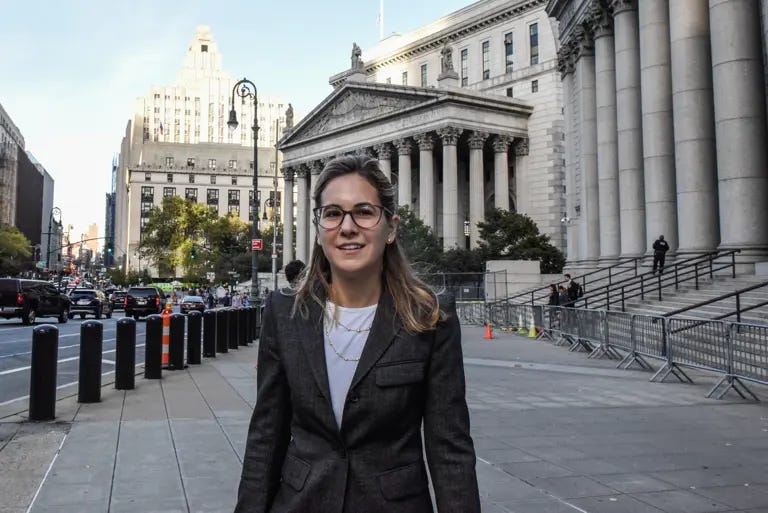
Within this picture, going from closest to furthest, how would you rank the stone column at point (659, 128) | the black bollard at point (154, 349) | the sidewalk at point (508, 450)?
1. the sidewalk at point (508, 450)
2. the black bollard at point (154, 349)
3. the stone column at point (659, 128)

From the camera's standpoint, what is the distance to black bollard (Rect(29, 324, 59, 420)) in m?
8.52

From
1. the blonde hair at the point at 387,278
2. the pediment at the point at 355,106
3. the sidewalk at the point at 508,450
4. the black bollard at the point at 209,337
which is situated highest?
the pediment at the point at 355,106

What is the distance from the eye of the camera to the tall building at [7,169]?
103938mm

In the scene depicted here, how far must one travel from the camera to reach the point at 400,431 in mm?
2426

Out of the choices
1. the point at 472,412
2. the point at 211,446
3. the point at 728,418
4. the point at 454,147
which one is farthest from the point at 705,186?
the point at 454,147

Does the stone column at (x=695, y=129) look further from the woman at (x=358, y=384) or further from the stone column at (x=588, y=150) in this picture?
the woman at (x=358, y=384)

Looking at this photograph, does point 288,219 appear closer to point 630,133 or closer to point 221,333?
point 630,133

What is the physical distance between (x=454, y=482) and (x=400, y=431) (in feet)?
0.90

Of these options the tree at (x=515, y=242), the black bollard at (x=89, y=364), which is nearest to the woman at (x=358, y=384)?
the black bollard at (x=89, y=364)

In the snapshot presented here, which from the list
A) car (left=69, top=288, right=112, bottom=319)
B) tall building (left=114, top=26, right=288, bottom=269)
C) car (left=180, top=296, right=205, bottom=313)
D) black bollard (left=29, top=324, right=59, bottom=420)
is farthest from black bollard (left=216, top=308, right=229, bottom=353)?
tall building (left=114, top=26, right=288, bottom=269)

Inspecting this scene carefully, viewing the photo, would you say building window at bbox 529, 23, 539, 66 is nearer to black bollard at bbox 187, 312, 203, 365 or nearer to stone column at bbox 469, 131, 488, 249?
stone column at bbox 469, 131, 488, 249

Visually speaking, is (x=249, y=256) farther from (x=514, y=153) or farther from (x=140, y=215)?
(x=140, y=215)

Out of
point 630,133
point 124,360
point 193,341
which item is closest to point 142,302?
point 193,341

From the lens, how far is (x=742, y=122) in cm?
2052
